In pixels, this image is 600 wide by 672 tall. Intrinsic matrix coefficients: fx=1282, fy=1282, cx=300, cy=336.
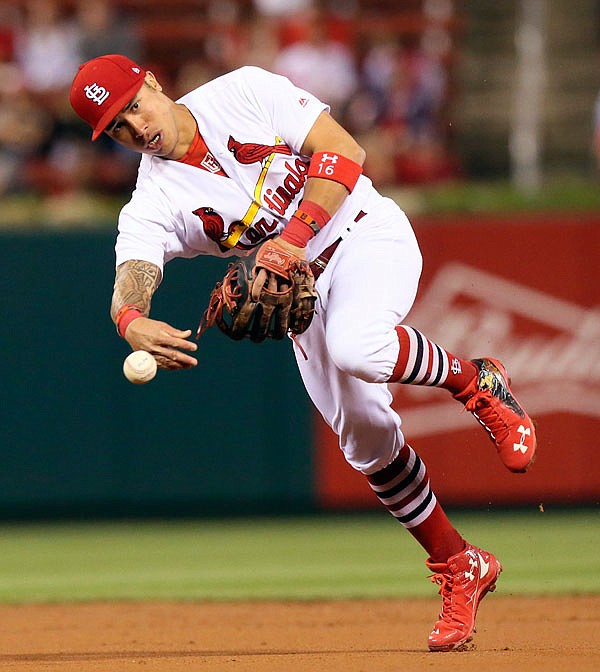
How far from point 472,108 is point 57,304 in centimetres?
461

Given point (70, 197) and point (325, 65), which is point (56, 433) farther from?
point (325, 65)

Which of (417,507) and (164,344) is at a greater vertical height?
(164,344)

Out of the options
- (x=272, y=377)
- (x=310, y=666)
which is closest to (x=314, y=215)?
(x=310, y=666)

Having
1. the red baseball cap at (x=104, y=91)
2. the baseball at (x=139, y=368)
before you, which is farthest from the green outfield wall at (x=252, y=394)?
the baseball at (x=139, y=368)

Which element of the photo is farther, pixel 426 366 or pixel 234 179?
pixel 234 179

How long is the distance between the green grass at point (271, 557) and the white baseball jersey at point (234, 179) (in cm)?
248

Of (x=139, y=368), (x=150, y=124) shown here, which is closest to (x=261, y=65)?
(x=150, y=124)

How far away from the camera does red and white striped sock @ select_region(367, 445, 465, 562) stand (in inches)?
Result: 198

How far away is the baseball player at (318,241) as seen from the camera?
14.8 ft

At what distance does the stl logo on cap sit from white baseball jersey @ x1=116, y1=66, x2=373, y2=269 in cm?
41

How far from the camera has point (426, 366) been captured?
14.9 ft

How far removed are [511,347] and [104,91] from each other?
16.5 feet

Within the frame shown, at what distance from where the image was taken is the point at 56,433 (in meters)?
9.12

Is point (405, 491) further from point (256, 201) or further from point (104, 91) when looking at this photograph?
point (104, 91)
